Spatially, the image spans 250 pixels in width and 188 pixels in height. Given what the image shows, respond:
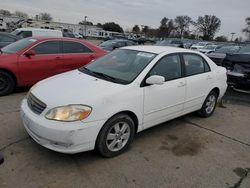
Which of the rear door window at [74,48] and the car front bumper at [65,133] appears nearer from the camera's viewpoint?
the car front bumper at [65,133]

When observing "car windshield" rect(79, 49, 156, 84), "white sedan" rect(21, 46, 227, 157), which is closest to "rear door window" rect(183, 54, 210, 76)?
"white sedan" rect(21, 46, 227, 157)

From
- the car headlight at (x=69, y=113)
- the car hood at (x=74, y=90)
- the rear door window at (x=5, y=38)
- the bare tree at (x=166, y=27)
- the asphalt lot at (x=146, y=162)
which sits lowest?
the asphalt lot at (x=146, y=162)

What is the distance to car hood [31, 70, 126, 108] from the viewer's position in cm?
314

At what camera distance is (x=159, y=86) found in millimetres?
3893

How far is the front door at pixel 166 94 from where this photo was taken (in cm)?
378

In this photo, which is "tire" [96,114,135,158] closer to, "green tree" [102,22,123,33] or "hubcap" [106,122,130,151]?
"hubcap" [106,122,130,151]

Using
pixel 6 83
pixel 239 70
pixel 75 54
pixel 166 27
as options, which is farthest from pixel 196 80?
pixel 166 27

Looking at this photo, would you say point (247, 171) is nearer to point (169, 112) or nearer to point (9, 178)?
point (169, 112)

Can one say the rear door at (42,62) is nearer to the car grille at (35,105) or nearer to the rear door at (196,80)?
the car grille at (35,105)

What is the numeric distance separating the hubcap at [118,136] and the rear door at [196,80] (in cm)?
151

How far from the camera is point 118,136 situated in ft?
11.4

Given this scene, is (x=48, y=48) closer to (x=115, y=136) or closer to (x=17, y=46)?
(x=17, y=46)

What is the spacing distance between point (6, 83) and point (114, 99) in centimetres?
390

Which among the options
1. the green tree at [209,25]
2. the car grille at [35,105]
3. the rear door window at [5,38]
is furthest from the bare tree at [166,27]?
the car grille at [35,105]
